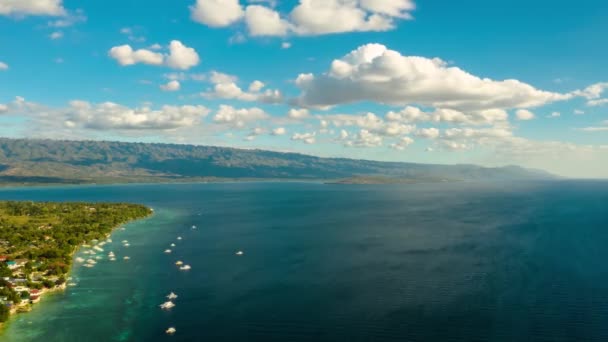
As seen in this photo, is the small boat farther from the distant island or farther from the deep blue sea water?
the distant island

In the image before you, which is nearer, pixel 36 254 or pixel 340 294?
pixel 340 294

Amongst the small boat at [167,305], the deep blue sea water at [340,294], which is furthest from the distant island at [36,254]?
the small boat at [167,305]

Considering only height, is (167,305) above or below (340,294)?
below

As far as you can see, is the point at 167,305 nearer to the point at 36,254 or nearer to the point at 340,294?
the point at 340,294

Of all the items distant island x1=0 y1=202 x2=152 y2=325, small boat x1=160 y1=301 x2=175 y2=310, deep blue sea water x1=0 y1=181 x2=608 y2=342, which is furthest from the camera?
distant island x1=0 y1=202 x2=152 y2=325

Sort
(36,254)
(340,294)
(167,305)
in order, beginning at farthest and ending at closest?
(36,254)
(340,294)
(167,305)

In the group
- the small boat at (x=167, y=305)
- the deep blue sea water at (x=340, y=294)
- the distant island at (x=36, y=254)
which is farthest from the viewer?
the distant island at (x=36, y=254)

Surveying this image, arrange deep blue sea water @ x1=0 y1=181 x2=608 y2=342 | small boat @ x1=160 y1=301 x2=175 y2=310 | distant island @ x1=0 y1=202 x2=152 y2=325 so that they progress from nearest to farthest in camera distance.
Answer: deep blue sea water @ x1=0 y1=181 x2=608 y2=342 → small boat @ x1=160 y1=301 x2=175 y2=310 → distant island @ x1=0 y1=202 x2=152 y2=325

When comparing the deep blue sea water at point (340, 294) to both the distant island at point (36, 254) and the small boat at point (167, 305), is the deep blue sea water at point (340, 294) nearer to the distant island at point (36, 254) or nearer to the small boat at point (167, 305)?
the small boat at point (167, 305)

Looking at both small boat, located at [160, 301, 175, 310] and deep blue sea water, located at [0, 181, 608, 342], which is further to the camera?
small boat, located at [160, 301, 175, 310]

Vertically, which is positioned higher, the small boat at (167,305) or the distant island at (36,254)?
the small boat at (167,305)

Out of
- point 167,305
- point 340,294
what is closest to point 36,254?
point 167,305

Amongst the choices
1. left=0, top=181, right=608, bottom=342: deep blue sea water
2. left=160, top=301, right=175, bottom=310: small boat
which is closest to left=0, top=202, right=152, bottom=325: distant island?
left=0, top=181, right=608, bottom=342: deep blue sea water
